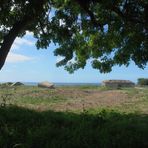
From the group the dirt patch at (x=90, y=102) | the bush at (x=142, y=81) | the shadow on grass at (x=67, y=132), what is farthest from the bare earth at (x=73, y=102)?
the bush at (x=142, y=81)

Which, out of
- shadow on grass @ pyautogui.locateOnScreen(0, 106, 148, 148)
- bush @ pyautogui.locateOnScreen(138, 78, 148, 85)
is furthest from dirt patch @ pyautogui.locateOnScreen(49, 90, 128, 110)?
bush @ pyautogui.locateOnScreen(138, 78, 148, 85)

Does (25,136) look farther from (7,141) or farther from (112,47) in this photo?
(112,47)

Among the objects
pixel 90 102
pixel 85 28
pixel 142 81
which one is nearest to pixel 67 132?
pixel 85 28

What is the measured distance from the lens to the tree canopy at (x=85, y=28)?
1298cm

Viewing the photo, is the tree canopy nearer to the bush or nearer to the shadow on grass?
the shadow on grass

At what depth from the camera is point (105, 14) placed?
14.6m

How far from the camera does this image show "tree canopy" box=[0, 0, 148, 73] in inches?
511

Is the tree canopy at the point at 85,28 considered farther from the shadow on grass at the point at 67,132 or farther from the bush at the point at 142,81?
the bush at the point at 142,81

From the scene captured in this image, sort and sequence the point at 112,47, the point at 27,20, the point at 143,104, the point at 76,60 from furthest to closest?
the point at 143,104 < the point at 76,60 < the point at 112,47 < the point at 27,20

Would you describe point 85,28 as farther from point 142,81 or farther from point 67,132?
point 142,81

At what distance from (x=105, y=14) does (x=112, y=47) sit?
1.98 meters

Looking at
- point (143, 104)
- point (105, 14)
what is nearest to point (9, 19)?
point (105, 14)

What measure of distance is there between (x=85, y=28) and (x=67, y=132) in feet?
21.9

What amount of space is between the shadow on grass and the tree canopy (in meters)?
2.41
